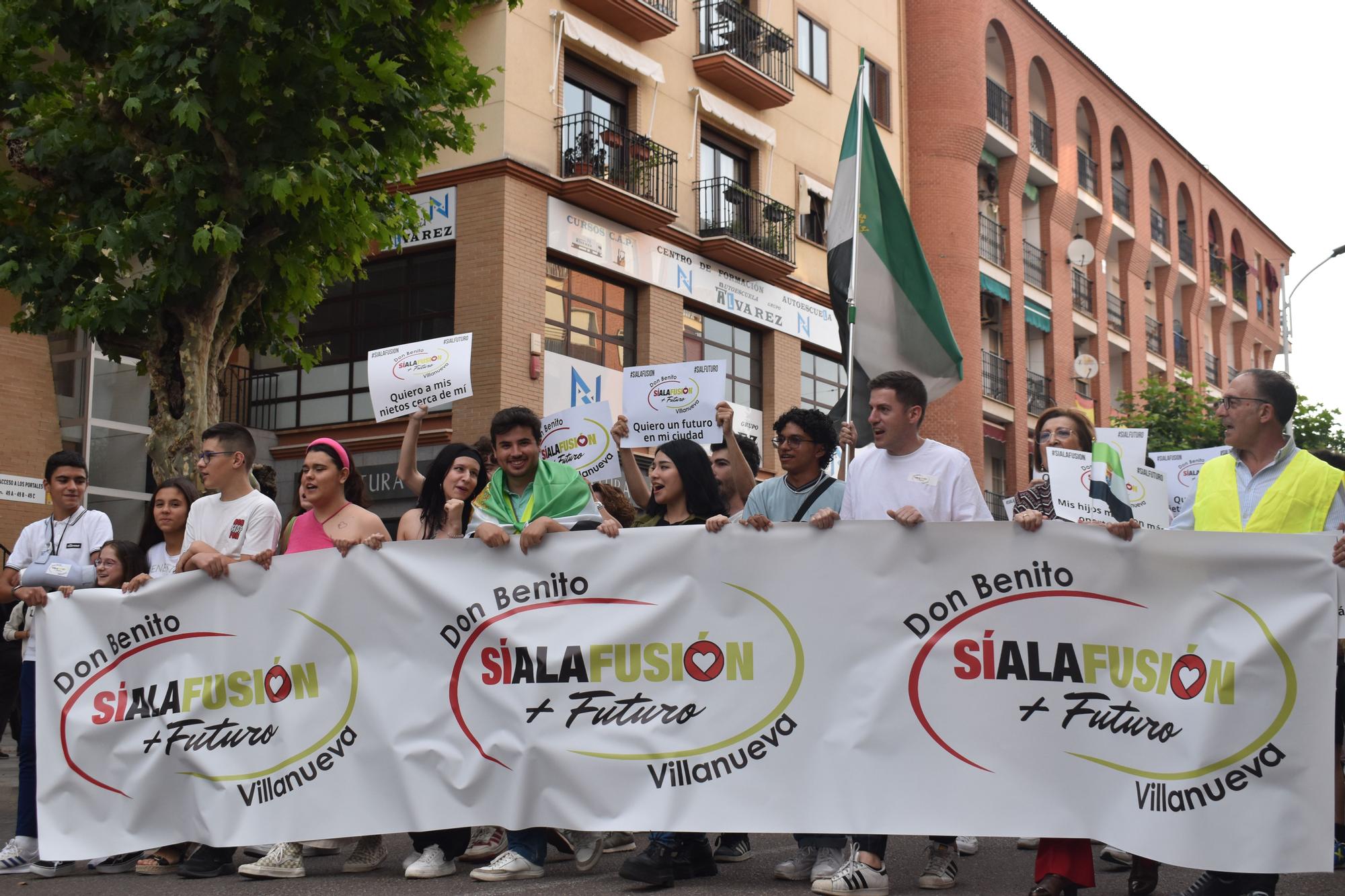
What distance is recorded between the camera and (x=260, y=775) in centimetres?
646

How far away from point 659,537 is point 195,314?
7575 mm

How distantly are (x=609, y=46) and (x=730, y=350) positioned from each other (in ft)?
18.6

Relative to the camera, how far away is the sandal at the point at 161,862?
6719 millimetres

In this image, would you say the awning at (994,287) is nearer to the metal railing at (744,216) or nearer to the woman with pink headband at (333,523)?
the metal railing at (744,216)

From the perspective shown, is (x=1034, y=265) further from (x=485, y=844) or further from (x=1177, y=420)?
(x=485, y=844)

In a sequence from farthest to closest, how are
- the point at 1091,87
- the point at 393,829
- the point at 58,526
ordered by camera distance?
the point at 1091,87 < the point at 58,526 < the point at 393,829

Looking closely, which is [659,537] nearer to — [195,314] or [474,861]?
[474,861]

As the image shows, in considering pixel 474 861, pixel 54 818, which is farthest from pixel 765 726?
pixel 54 818

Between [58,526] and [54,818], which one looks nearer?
[54,818]

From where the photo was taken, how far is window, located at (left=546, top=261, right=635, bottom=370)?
22.2m

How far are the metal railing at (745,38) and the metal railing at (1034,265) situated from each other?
10.8 m

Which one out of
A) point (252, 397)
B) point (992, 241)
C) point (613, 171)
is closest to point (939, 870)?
point (613, 171)

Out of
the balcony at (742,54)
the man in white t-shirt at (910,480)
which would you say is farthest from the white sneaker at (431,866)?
the balcony at (742,54)

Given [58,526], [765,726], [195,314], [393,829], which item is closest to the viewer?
[765,726]
